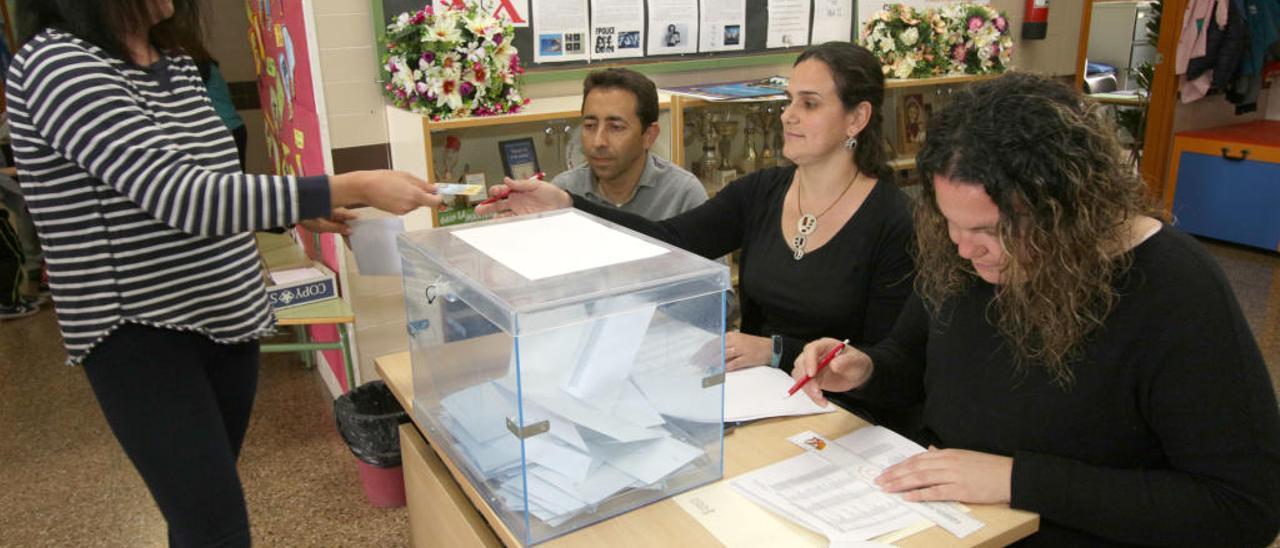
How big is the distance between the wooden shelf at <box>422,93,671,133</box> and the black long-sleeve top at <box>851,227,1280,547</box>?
188 centimetres

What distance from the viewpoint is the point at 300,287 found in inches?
115

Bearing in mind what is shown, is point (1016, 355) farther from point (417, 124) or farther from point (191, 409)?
point (417, 124)

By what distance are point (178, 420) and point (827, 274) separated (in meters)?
1.35

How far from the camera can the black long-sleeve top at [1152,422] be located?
1142mm

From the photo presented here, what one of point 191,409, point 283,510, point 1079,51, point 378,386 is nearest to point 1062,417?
point 191,409

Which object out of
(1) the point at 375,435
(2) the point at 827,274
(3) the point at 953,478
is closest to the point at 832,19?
(2) the point at 827,274

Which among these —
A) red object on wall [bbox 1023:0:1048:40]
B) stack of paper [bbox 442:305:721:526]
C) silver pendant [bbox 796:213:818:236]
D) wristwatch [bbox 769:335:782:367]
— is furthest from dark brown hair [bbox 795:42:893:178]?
red object on wall [bbox 1023:0:1048:40]

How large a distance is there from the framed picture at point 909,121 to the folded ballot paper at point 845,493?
9.25 feet

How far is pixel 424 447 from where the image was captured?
66.1 inches

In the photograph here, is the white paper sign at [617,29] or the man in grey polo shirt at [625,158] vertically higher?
the white paper sign at [617,29]

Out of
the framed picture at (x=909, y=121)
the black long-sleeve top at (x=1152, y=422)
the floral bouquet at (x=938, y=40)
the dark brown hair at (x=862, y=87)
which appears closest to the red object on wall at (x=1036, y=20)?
the floral bouquet at (x=938, y=40)

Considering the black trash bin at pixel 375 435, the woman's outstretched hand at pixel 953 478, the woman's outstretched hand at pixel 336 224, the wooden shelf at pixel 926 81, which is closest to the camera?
the woman's outstretched hand at pixel 953 478

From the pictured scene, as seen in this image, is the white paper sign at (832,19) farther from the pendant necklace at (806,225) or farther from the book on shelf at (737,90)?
the pendant necklace at (806,225)

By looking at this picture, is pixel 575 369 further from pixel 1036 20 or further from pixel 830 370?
pixel 1036 20
